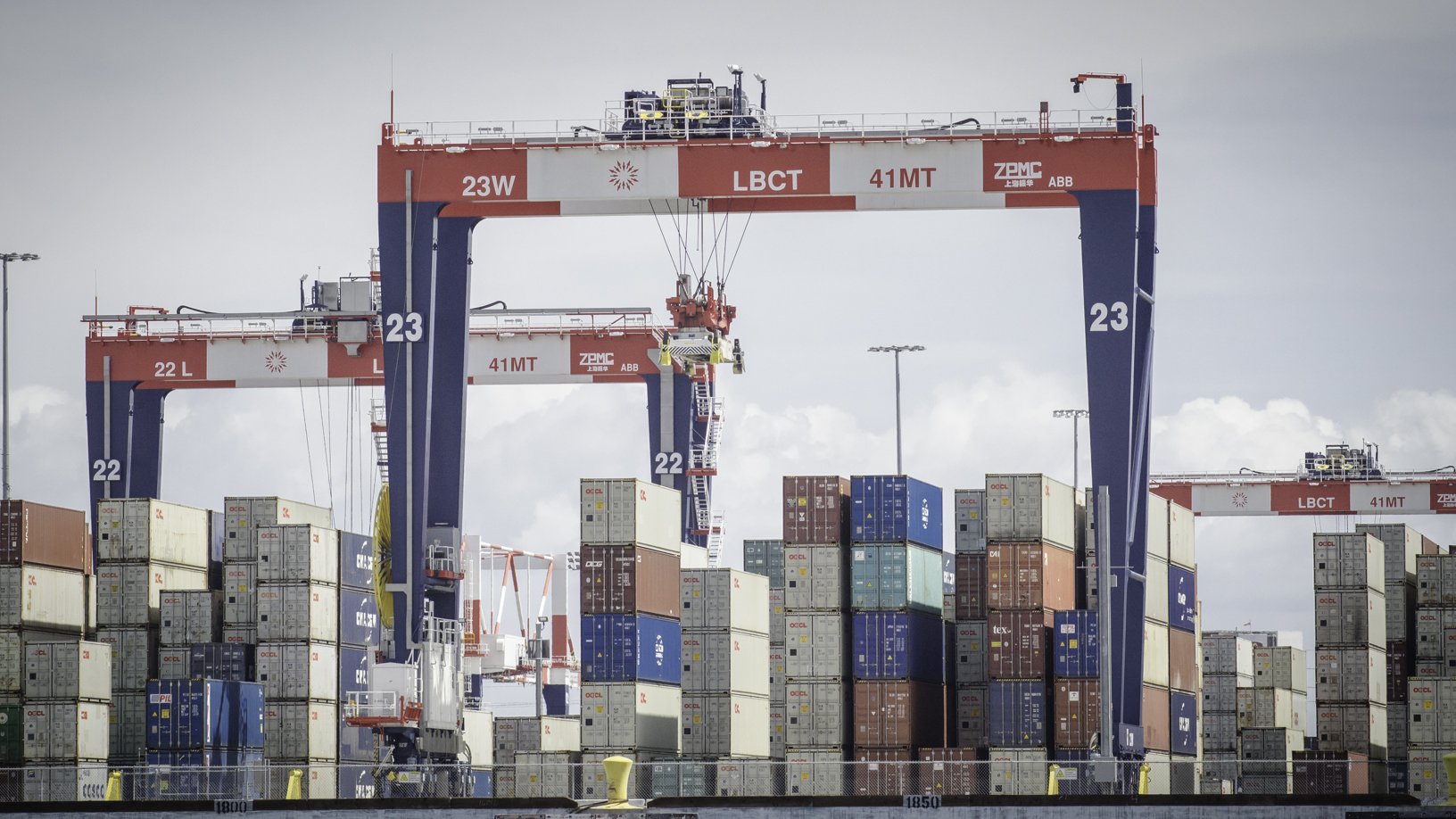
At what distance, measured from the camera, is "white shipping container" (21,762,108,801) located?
39.4m

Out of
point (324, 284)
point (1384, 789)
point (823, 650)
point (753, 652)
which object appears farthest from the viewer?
point (324, 284)

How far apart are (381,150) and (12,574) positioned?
1414cm

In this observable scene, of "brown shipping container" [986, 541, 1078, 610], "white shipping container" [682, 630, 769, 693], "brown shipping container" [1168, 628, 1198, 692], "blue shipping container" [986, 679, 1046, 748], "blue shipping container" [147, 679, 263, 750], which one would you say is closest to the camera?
"blue shipping container" [986, 679, 1046, 748]

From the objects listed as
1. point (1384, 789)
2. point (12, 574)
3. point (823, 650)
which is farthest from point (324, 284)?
point (1384, 789)

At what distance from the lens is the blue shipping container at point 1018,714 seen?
139 ft

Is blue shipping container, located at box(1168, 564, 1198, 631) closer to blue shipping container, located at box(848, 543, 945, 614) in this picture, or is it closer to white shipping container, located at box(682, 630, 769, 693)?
blue shipping container, located at box(848, 543, 945, 614)

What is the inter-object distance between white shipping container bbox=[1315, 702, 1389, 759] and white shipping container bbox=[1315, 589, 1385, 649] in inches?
72.0

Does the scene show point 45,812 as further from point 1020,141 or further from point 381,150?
point 1020,141

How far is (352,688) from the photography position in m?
49.6

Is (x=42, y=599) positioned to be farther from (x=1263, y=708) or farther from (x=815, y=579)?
(x=1263, y=708)

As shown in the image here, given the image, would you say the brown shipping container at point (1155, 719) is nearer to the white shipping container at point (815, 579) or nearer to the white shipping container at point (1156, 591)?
the white shipping container at point (1156, 591)

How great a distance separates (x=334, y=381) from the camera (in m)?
62.3

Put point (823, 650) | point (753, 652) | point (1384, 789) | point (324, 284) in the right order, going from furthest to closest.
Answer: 1. point (324, 284)
2. point (753, 652)
3. point (823, 650)
4. point (1384, 789)

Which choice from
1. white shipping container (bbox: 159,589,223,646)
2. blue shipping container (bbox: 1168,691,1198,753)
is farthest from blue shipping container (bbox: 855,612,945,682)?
white shipping container (bbox: 159,589,223,646)
